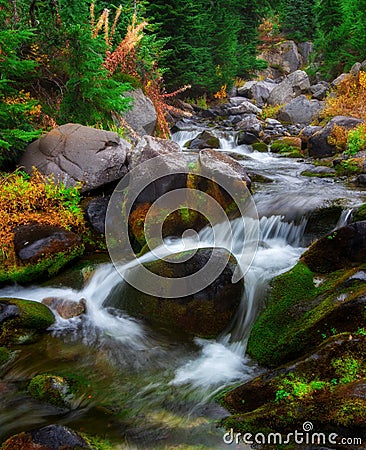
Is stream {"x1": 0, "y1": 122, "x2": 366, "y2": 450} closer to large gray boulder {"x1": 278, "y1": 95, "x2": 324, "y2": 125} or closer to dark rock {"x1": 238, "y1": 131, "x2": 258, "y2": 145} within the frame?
dark rock {"x1": 238, "y1": 131, "x2": 258, "y2": 145}

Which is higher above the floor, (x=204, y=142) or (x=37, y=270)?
(x=204, y=142)

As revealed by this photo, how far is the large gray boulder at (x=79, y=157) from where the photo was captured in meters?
6.93

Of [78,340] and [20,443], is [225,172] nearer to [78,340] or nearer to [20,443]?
[78,340]

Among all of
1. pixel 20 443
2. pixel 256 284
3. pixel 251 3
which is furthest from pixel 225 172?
pixel 251 3

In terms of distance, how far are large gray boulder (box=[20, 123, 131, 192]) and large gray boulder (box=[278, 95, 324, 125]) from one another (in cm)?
1309

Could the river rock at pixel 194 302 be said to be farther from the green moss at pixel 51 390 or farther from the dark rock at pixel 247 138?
the dark rock at pixel 247 138

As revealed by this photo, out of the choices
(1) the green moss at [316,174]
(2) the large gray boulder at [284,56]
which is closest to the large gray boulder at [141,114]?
(1) the green moss at [316,174]

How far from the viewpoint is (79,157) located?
7023mm

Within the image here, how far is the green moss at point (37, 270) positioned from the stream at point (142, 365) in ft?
0.53

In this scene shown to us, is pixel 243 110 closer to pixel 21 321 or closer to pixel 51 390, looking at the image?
pixel 21 321

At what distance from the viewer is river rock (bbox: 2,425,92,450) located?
257cm

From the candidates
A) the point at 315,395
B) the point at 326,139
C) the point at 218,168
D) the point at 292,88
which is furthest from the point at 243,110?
the point at 315,395

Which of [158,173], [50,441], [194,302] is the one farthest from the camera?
[158,173]

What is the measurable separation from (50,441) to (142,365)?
1.73 m
